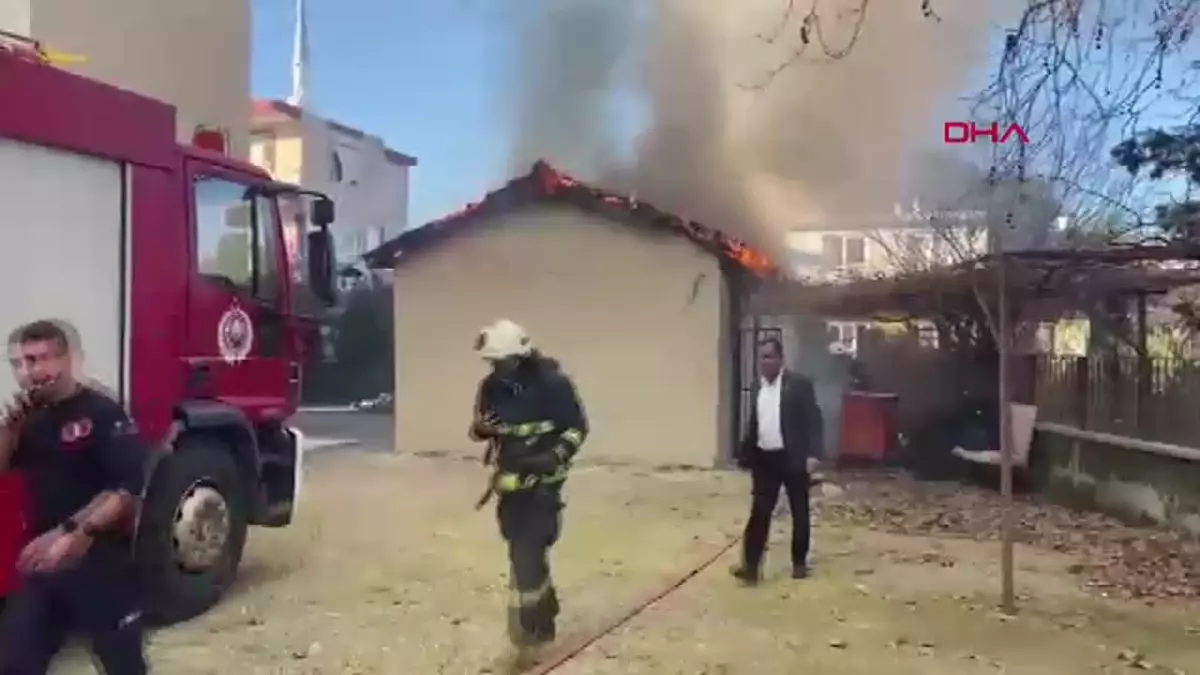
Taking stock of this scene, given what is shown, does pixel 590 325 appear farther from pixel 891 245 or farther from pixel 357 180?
pixel 357 180

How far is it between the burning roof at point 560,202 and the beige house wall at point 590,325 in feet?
0.48

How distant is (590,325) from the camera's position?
47.9ft

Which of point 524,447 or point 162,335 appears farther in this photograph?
point 162,335

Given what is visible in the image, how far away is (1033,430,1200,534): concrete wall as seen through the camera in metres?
10.0

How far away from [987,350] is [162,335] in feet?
33.0

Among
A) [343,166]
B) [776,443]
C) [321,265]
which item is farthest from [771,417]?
[343,166]

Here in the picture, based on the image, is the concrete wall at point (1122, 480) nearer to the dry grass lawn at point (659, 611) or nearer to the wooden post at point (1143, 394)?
the wooden post at point (1143, 394)

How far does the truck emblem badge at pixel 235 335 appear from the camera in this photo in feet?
22.9

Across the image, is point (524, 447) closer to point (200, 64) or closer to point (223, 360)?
point (223, 360)

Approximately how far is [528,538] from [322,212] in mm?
2923

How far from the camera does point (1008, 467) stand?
283 inches

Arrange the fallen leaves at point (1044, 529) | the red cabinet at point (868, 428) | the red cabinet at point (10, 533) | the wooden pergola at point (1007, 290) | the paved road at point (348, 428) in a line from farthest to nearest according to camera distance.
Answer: the paved road at point (348, 428) < the red cabinet at point (868, 428) < the fallen leaves at point (1044, 529) < the wooden pergola at point (1007, 290) < the red cabinet at point (10, 533)

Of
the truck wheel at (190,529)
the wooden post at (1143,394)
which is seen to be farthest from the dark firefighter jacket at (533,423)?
the wooden post at (1143,394)

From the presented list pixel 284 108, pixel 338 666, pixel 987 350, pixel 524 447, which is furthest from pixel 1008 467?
pixel 284 108
